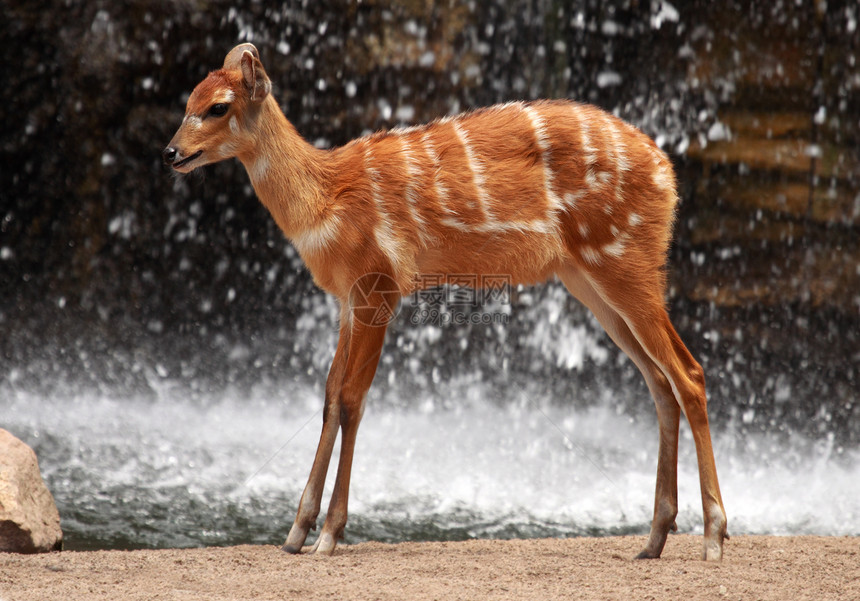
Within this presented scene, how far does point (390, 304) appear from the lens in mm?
3646

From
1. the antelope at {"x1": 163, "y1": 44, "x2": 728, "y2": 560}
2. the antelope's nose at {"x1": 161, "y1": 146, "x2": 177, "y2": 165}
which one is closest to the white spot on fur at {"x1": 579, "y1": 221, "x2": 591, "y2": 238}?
the antelope at {"x1": 163, "y1": 44, "x2": 728, "y2": 560}

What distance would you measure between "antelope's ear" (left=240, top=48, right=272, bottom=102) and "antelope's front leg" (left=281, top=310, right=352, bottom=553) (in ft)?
3.07

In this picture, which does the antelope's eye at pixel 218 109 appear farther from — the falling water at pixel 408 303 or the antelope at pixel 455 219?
the falling water at pixel 408 303

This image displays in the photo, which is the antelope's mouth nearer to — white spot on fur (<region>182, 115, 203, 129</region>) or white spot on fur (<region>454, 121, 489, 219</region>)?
white spot on fur (<region>182, 115, 203, 129</region>)

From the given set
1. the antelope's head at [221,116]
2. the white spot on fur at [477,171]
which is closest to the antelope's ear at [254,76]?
the antelope's head at [221,116]

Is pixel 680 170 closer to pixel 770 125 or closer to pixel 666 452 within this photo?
pixel 770 125

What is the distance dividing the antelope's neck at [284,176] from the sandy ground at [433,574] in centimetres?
133

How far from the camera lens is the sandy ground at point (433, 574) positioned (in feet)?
10.3

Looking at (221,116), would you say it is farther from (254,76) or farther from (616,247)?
(616,247)

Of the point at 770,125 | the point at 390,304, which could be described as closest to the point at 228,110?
the point at 390,304

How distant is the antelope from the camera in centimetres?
363

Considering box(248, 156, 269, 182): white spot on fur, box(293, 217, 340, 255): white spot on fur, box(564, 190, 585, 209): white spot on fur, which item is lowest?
box(293, 217, 340, 255): white spot on fur

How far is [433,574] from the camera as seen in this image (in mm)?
3396

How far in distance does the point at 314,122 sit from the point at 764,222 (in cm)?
372
